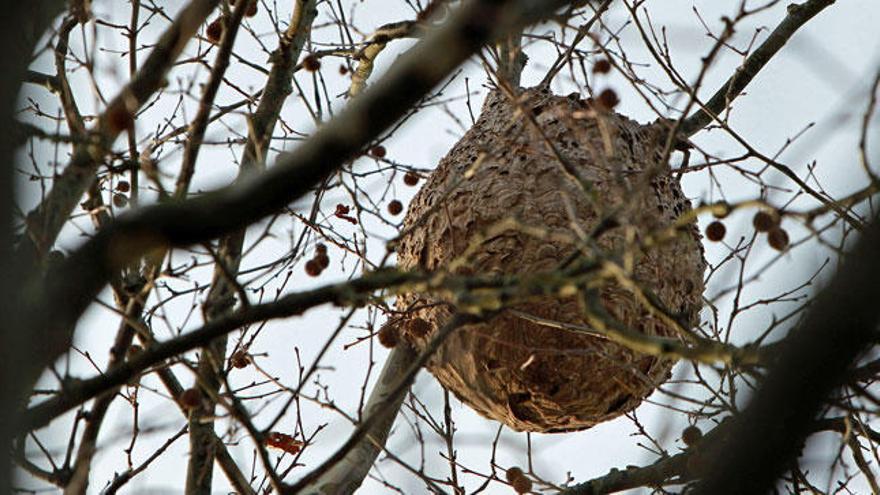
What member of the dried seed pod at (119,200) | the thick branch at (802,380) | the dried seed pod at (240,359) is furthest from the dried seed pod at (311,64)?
the thick branch at (802,380)

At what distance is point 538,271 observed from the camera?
3709mm

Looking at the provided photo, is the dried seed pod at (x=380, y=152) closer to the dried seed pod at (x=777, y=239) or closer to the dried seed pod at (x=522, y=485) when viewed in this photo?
the dried seed pod at (x=522, y=485)

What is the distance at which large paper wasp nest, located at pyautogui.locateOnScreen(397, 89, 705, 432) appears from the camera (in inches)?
146

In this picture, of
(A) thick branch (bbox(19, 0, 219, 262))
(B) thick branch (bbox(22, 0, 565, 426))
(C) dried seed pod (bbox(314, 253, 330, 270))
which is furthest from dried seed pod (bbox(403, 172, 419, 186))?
(B) thick branch (bbox(22, 0, 565, 426))

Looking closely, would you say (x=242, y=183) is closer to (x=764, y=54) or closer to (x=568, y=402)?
(x=568, y=402)

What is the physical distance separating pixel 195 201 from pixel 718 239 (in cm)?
208

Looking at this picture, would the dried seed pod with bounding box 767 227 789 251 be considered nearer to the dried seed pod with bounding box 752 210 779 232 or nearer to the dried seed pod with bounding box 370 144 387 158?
the dried seed pod with bounding box 752 210 779 232

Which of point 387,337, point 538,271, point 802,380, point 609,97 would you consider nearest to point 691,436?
point 538,271

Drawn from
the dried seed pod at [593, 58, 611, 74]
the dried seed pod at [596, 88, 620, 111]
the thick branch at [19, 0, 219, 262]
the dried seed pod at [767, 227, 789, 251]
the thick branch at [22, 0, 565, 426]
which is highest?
the dried seed pod at [593, 58, 611, 74]

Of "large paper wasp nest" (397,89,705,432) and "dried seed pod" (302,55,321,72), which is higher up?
"dried seed pod" (302,55,321,72)

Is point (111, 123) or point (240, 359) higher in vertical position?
point (240, 359)

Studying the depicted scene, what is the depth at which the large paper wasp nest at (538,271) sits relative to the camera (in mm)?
3715

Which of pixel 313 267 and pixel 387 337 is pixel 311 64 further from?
pixel 387 337

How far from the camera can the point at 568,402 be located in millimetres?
3840
